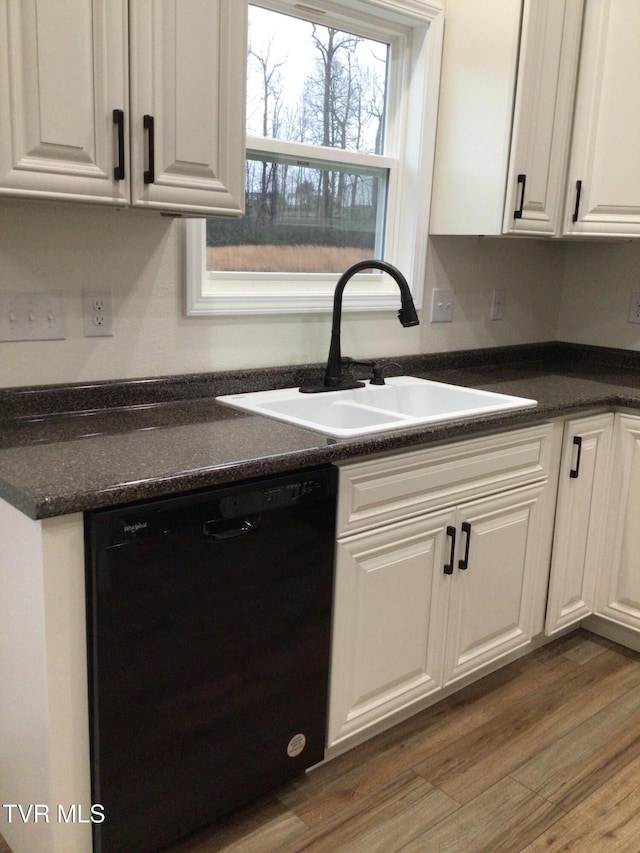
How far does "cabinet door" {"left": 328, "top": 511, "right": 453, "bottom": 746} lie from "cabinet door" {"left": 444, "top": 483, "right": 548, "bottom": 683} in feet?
0.20

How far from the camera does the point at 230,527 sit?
1.53 meters

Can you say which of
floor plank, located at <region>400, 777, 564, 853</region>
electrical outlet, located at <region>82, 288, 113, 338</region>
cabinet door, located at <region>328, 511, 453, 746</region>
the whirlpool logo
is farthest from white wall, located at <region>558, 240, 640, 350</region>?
the whirlpool logo

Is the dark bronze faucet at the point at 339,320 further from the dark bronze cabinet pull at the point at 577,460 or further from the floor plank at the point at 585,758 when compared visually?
the floor plank at the point at 585,758

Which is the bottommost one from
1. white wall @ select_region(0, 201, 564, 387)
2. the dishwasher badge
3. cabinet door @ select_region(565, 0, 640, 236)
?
the dishwasher badge

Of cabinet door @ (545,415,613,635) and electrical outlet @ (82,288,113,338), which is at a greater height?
electrical outlet @ (82,288,113,338)

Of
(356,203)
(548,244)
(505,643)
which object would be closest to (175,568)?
(505,643)

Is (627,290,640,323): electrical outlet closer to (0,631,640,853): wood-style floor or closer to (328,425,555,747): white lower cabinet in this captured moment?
(328,425,555,747): white lower cabinet

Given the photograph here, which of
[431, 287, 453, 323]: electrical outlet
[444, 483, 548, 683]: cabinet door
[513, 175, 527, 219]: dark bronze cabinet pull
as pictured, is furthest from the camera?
[431, 287, 453, 323]: electrical outlet

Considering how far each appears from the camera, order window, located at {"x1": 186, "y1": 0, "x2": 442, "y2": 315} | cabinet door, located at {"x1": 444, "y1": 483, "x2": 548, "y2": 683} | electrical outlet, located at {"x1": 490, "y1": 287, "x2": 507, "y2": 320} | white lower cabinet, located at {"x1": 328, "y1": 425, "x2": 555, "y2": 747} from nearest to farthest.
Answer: white lower cabinet, located at {"x1": 328, "y1": 425, "x2": 555, "y2": 747}
cabinet door, located at {"x1": 444, "y1": 483, "x2": 548, "y2": 683}
window, located at {"x1": 186, "y1": 0, "x2": 442, "y2": 315}
electrical outlet, located at {"x1": 490, "y1": 287, "x2": 507, "y2": 320}

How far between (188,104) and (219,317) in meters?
0.66

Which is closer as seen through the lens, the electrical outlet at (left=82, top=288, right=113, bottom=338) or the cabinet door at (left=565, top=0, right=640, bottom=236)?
the electrical outlet at (left=82, top=288, right=113, bottom=338)

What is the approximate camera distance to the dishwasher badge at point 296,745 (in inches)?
70.0

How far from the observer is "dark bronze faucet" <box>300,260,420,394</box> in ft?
7.15

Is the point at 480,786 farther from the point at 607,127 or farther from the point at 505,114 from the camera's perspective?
the point at 607,127
